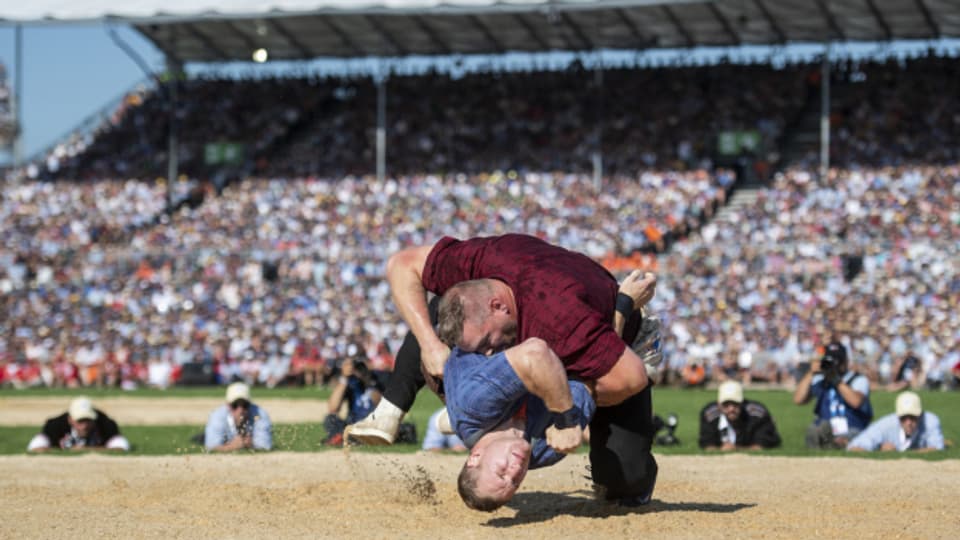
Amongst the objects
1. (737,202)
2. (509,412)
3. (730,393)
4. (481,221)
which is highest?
(737,202)

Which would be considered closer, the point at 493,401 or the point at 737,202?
the point at 493,401

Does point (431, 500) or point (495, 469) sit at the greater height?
point (495, 469)

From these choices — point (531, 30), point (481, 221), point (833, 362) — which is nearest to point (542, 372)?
point (833, 362)

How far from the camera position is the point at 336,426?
12711 millimetres

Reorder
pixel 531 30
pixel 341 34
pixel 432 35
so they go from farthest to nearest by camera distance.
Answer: pixel 341 34 → pixel 432 35 → pixel 531 30

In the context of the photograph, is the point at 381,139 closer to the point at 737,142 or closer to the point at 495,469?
the point at 737,142

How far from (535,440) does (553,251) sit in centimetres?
97

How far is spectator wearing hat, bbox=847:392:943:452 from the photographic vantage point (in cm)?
1304

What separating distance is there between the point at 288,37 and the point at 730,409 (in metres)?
31.5

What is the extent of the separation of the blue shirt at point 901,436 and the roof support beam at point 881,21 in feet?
78.4

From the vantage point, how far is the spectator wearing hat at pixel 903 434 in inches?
513

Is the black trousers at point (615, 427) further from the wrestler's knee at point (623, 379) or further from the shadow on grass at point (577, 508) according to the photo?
the wrestler's knee at point (623, 379)

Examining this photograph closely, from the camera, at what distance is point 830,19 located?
117ft

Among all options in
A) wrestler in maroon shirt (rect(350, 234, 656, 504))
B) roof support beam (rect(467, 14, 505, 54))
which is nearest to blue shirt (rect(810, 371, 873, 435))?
wrestler in maroon shirt (rect(350, 234, 656, 504))
